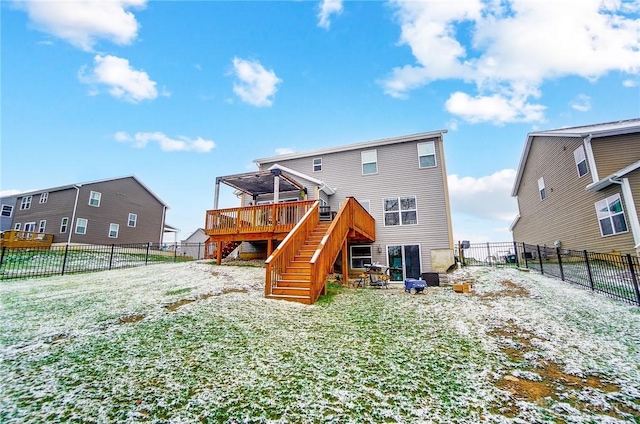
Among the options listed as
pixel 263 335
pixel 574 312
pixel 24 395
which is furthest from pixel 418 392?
pixel 574 312

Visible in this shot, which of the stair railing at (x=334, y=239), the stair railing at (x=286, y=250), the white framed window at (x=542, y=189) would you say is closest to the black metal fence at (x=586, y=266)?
the white framed window at (x=542, y=189)

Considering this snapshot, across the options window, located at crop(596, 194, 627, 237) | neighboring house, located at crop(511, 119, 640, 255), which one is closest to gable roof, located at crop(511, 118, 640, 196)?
neighboring house, located at crop(511, 119, 640, 255)

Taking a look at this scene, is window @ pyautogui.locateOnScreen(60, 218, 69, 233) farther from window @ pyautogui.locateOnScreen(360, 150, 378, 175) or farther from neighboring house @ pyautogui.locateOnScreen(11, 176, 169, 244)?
window @ pyautogui.locateOnScreen(360, 150, 378, 175)

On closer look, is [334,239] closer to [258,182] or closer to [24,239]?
[258,182]

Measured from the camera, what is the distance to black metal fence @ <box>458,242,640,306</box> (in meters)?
7.39

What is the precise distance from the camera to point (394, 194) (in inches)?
573

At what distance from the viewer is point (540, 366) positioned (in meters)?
3.87

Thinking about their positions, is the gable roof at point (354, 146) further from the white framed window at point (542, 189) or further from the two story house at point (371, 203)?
the white framed window at point (542, 189)

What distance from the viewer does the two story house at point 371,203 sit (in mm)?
12383

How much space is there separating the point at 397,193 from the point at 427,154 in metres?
2.54

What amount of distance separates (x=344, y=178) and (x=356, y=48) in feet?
24.8

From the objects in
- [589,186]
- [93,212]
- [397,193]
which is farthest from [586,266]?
[93,212]

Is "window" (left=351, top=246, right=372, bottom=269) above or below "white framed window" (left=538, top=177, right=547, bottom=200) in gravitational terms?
below

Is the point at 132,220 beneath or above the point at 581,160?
beneath
